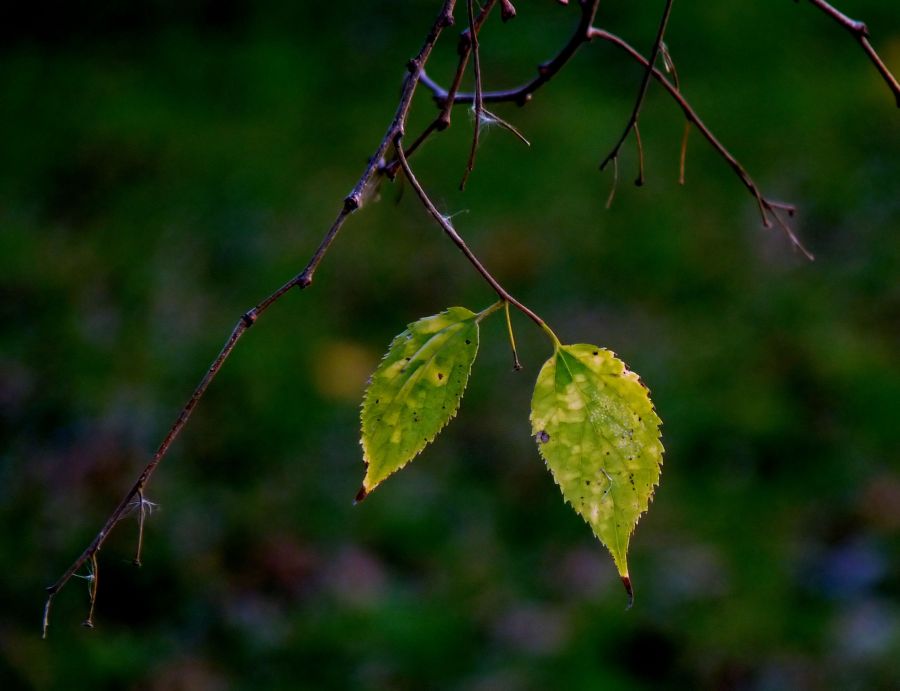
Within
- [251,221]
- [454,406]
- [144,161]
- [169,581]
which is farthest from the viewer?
[144,161]

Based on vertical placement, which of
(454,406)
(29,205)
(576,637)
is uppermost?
(454,406)

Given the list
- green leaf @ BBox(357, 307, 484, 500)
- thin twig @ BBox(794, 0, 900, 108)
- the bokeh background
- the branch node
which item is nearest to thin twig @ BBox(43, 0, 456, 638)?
the branch node

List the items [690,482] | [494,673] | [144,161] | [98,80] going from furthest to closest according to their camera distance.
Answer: [98,80], [144,161], [690,482], [494,673]

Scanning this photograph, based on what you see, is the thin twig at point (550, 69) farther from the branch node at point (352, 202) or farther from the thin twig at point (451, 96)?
the branch node at point (352, 202)

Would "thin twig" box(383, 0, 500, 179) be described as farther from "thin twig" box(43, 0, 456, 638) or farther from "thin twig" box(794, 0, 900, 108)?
"thin twig" box(794, 0, 900, 108)

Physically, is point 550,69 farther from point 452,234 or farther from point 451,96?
point 452,234

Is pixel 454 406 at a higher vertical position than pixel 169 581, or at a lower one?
higher

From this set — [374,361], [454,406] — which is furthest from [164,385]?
[454,406]

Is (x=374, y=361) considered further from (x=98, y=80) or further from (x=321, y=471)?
(x=98, y=80)
